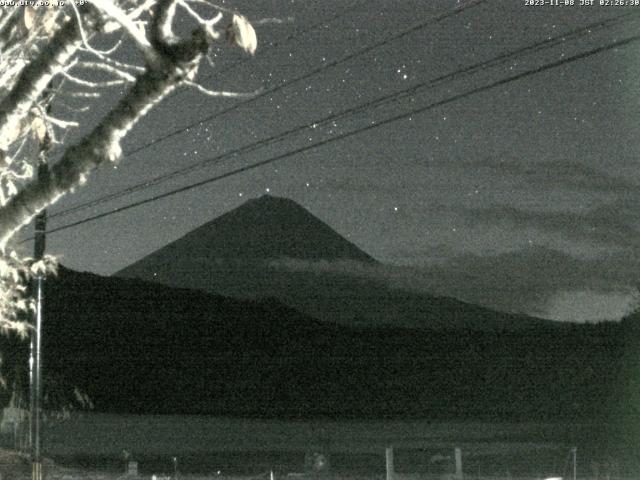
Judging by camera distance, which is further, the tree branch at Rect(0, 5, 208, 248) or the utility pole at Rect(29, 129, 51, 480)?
the utility pole at Rect(29, 129, 51, 480)

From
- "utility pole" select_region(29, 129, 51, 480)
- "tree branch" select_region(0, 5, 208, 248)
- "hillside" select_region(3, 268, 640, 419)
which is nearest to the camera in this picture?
"tree branch" select_region(0, 5, 208, 248)

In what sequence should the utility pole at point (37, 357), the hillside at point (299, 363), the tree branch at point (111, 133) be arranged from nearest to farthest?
the tree branch at point (111, 133), the utility pole at point (37, 357), the hillside at point (299, 363)

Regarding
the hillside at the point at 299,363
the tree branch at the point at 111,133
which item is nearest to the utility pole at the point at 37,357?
the tree branch at the point at 111,133

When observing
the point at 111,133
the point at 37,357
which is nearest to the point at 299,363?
the point at 37,357

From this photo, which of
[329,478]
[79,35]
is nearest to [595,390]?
[329,478]

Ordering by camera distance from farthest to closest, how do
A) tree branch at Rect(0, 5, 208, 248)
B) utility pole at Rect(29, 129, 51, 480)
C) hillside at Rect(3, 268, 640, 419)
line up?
hillside at Rect(3, 268, 640, 419), utility pole at Rect(29, 129, 51, 480), tree branch at Rect(0, 5, 208, 248)

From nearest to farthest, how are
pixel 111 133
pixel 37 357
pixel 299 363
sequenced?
pixel 111 133
pixel 37 357
pixel 299 363

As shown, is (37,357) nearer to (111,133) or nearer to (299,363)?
(111,133)

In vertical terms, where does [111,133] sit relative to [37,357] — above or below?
below

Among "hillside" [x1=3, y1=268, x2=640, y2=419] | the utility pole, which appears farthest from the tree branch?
"hillside" [x1=3, y1=268, x2=640, y2=419]

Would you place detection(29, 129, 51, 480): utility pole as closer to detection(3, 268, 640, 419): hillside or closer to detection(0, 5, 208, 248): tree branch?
detection(0, 5, 208, 248): tree branch

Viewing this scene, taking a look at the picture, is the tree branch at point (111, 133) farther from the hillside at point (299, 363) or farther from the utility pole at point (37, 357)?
the hillside at point (299, 363)

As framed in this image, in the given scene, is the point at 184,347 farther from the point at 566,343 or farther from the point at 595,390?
the point at 595,390

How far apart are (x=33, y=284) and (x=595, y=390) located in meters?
33.6
